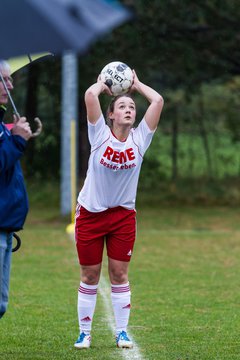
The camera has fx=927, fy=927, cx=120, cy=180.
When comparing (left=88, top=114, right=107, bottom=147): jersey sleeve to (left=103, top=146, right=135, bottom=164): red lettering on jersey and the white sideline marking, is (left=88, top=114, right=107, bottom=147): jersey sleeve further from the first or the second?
the white sideline marking

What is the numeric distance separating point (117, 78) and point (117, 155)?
593 mm

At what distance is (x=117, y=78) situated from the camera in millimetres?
7027

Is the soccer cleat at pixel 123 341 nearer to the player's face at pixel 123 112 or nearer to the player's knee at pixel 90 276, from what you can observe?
the player's knee at pixel 90 276

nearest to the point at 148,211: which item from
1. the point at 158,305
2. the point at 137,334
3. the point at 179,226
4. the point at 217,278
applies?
the point at 179,226

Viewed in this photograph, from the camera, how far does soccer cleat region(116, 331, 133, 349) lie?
7262mm

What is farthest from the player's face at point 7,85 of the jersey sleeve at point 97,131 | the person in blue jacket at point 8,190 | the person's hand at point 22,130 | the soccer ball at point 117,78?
the soccer ball at point 117,78

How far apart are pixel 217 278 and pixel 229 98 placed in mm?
12899

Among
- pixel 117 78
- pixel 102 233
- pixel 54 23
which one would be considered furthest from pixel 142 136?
pixel 54 23

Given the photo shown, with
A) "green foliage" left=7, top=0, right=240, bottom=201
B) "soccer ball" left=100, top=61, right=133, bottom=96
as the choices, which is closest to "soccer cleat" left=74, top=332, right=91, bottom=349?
"soccer ball" left=100, top=61, right=133, bottom=96

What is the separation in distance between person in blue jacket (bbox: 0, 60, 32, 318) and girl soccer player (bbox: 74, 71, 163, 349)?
1062 mm

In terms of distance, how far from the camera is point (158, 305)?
966cm

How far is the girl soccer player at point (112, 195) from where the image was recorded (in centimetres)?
698

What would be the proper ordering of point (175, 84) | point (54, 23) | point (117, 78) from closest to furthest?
point (54, 23) < point (117, 78) < point (175, 84)

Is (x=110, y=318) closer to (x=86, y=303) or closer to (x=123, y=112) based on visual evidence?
(x=86, y=303)
